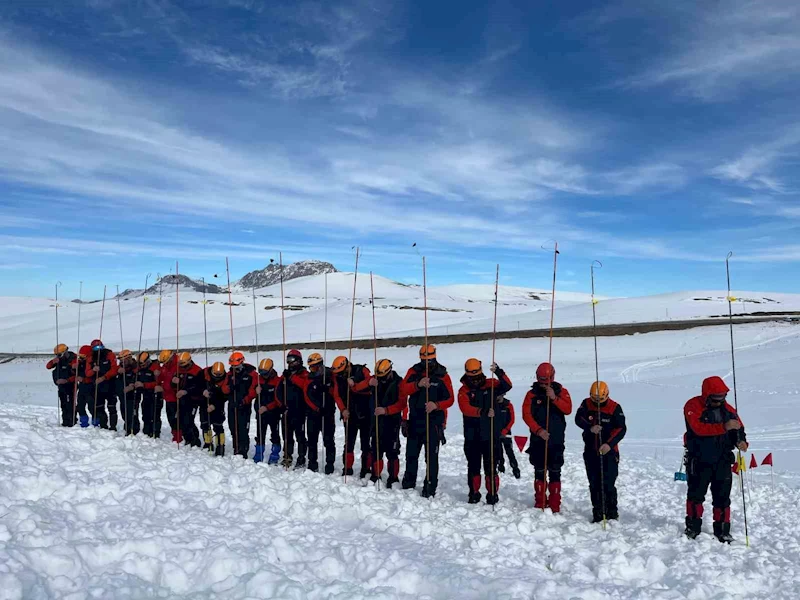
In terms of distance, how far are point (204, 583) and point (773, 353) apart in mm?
29645

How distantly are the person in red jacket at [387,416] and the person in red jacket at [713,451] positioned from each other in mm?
4221

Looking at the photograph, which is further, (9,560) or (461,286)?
(461,286)

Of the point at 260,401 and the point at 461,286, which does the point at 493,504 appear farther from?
the point at 461,286

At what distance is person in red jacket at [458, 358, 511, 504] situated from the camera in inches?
337

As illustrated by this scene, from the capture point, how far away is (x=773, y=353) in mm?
27203

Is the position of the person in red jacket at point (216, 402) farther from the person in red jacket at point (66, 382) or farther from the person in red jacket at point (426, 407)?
the person in red jacket at point (426, 407)

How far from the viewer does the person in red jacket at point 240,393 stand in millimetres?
10891

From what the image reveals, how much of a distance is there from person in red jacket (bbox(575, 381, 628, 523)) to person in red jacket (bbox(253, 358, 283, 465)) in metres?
5.54

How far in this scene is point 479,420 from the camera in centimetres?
859

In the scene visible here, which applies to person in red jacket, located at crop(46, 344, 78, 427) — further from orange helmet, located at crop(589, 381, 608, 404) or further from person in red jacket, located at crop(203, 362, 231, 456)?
orange helmet, located at crop(589, 381, 608, 404)

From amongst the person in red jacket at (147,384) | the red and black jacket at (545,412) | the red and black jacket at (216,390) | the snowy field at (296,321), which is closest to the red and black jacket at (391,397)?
the red and black jacket at (545,412)

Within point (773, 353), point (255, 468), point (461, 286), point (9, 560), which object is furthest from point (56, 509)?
A: point (461, 286)

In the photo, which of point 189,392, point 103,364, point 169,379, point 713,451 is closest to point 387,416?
point 189,392

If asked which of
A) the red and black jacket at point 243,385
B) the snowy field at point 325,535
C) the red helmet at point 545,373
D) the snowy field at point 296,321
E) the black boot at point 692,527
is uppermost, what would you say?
the snowy field at point 296,321
